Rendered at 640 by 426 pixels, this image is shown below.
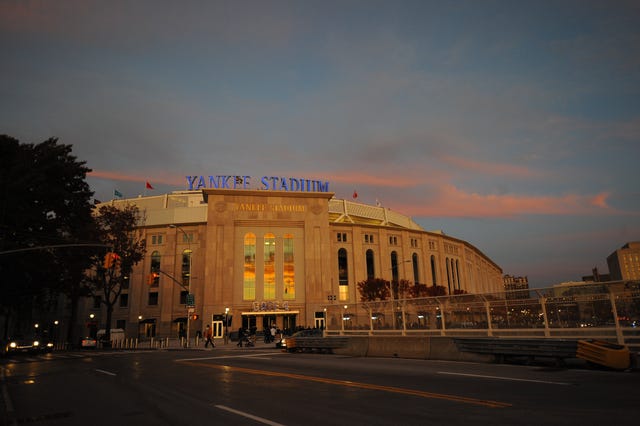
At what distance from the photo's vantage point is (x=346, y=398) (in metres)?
9.79

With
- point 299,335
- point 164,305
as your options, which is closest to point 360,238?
A: point 164,305

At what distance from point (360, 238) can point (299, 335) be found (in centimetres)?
5007

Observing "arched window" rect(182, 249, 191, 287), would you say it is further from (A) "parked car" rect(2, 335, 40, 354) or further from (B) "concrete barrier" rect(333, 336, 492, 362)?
(B) "concrete barrier" rect(333, 336, 492, 362)

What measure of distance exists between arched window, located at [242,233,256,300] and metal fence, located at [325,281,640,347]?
46.5 m

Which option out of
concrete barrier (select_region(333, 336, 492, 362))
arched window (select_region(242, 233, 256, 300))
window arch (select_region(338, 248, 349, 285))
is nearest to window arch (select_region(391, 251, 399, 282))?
window arch (select_region(338, 248, 349, 285))

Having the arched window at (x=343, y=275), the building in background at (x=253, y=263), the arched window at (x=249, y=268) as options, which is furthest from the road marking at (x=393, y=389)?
the arched window at (x=343, y=275)

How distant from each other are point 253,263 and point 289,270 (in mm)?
6155

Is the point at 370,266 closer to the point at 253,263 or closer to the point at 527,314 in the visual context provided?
the point at 253,263

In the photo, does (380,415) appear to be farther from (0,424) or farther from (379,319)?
(379,319)

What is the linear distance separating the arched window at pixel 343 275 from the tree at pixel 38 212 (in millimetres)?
44503

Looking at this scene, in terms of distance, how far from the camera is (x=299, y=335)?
30703 mm

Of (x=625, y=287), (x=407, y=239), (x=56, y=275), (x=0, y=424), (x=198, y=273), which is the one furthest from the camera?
(x=407, y=239)

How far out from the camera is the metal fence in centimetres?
1497

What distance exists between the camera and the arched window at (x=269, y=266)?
69375mm
